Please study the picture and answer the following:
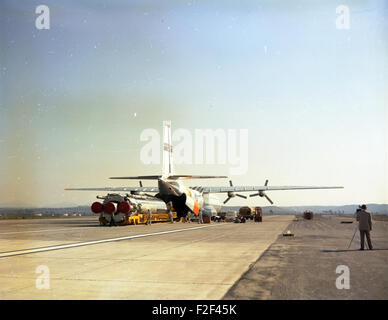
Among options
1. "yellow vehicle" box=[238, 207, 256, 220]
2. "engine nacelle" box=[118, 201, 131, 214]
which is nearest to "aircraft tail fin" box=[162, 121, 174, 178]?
"engine nacelle" box=[118, 201, 131, 214]

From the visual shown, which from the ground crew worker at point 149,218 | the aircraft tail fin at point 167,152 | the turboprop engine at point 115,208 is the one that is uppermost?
the aircraft tail fin at point 167,152

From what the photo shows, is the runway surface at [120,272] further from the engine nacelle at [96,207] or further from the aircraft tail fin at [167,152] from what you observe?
the aircraft tail fin at [167,152]

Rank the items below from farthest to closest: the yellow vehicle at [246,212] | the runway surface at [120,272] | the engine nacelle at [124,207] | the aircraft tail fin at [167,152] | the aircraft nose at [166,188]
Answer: the yellow vehicle at [246,212]
the aircraft tail fin at [167,152]
the aircraft nose at [166,188]
the engine nacelle at [124,207]
the runway surface at [120,272]

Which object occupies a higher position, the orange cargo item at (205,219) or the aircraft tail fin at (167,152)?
the aircraft tail fin at (167,152)

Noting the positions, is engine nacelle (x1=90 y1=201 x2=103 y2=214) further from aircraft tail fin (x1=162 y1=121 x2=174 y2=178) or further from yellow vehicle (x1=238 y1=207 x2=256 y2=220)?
yellow vehicle (x1=238 y1=207 x2=256 y2=220)

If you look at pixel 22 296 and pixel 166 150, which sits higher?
pixel 166 150

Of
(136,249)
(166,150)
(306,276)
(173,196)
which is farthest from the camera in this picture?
(166,150)

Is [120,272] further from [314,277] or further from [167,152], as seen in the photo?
[167,152]

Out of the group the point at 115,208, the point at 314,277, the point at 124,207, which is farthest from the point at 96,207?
the point at 314,277

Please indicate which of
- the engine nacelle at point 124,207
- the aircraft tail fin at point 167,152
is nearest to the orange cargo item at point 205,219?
the aircraft tail fin at point 167,152

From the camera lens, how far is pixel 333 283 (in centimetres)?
858
